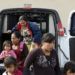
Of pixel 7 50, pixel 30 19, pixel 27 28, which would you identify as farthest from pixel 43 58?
pixel 30 19

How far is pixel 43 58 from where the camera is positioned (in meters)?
6.15

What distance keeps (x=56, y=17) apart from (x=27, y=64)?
108 inches

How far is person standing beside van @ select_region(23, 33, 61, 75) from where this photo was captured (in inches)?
239

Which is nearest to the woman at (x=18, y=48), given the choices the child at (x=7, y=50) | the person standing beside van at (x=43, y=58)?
the child at (x=7, y=50)

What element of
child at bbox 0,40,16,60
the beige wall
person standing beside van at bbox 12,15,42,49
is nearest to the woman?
child at bbox 0,40,16,60

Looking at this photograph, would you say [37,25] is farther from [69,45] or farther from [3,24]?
[69,45]

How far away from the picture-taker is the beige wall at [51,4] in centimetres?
1149

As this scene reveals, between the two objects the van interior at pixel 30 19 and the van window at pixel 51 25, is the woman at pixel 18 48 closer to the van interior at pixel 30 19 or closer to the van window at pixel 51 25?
the van interior at pixel 30 19

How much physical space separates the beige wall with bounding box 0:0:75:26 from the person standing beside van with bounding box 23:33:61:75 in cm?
510

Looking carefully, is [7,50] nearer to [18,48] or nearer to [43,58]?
[18,48]

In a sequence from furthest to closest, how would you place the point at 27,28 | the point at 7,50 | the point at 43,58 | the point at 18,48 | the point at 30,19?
the point at 30,19, the point at 27,28, the point at 7,50, the point at 18,48, the point at 43,58

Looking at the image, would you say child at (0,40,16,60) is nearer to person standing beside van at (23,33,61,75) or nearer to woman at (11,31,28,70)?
woman at (11,31,28,70)

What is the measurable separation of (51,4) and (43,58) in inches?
223

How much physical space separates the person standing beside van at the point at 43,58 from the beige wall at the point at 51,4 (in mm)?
5102
